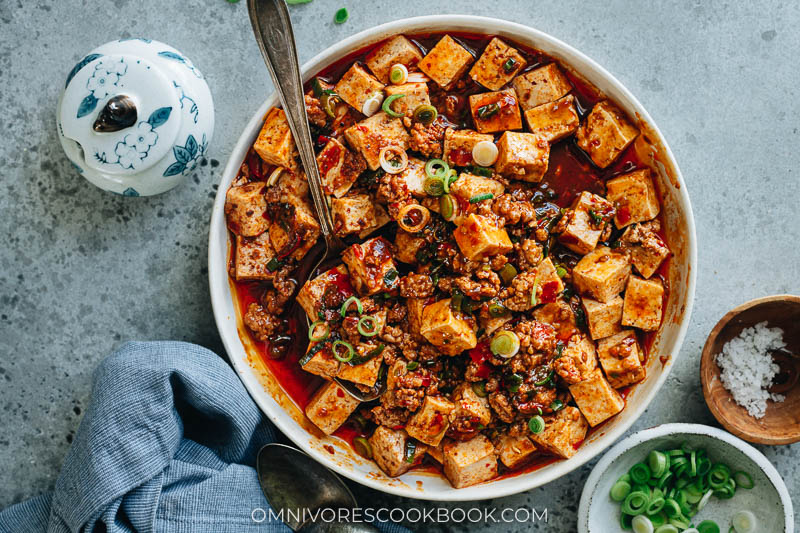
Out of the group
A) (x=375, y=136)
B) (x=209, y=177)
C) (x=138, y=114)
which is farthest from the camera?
(x=209, y=177)

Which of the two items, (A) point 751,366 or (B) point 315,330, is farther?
(A) point 751,366

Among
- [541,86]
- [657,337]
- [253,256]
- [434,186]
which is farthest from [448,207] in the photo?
[657,337]

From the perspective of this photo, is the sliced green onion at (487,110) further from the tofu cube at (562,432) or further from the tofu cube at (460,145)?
the tofu cube at (562,432)

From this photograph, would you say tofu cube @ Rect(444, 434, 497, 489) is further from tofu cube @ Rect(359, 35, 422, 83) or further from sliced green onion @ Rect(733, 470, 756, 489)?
tofu cube @ Rect(359, 35, 422, 83)

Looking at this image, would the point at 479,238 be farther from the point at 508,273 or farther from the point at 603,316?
the point at 603,316

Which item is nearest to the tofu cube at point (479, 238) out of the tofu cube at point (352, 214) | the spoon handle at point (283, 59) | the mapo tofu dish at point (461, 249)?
the mapo tofu dish at point (461, 249)

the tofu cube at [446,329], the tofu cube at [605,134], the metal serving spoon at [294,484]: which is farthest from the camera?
the metal serving spoon at [294,484]
